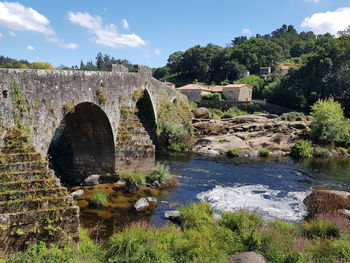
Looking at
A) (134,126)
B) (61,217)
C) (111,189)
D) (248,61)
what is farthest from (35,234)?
(248,61)

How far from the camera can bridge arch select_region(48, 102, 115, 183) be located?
20.7m

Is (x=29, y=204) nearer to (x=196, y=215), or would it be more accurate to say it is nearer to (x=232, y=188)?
(x=196, y=215)

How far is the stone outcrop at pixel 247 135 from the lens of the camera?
1297 inches

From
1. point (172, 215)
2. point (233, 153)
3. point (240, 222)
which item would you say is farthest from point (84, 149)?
point (233, 153)

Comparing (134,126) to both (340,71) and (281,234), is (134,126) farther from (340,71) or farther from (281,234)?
(340,71)

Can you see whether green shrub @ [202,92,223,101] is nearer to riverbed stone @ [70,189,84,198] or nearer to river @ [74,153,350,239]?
river @ [74,153,350,239]

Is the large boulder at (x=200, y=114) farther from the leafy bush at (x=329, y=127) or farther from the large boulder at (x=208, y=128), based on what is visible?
the leafy bush at (x=329, y=127)

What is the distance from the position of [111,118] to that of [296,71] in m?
48.1

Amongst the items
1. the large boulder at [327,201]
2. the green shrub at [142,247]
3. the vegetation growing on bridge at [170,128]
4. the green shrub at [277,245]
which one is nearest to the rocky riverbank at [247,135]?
the vegetation growing on bridge at [170,128]

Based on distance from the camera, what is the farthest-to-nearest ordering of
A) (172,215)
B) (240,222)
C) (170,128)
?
(170,128)
(172,215)
(240,222)

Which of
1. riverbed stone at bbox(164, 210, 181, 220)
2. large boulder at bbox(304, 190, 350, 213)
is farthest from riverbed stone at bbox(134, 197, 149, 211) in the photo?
large boulder at bbox(304, 190, 350, 213)

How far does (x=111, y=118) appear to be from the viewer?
20875 millimetres

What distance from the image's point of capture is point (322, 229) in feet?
37.3

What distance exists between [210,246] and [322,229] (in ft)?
14.3
